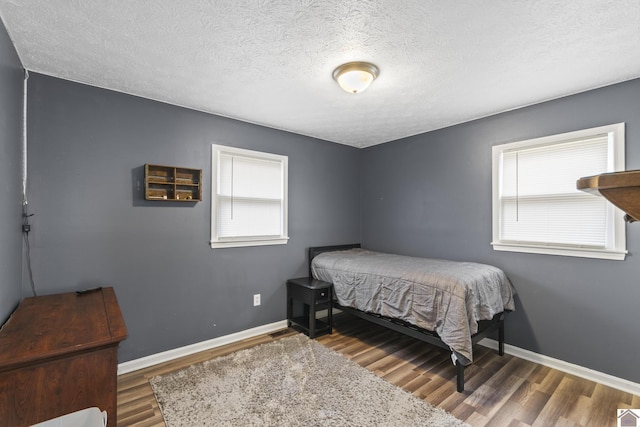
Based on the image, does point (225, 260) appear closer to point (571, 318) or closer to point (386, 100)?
point (386, 100)

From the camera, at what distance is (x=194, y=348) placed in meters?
2.90

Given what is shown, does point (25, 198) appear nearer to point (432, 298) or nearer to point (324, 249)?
point (324, 249)

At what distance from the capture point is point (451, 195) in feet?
11.3

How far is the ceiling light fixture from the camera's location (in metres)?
2.08

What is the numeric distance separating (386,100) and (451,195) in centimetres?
143

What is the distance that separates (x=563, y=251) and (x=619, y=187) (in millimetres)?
2799

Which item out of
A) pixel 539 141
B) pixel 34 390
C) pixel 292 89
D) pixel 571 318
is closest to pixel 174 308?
pixel 34 390

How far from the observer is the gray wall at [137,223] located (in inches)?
89.5

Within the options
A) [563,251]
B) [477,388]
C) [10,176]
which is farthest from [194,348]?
[563,251]

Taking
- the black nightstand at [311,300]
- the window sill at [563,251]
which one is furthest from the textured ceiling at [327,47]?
the black nightstand at [311,300]

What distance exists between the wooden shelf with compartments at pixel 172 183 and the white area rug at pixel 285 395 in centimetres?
153

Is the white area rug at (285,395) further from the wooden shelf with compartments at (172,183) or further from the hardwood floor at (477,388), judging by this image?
the wooden shelf with compartments at (172,183)

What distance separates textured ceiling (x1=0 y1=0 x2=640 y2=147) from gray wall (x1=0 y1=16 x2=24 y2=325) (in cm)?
20

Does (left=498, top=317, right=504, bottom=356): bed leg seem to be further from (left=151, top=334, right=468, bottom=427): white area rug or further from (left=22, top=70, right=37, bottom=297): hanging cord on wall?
(left=22, top=70, right=37, bottom=297): hanging cord on wall
